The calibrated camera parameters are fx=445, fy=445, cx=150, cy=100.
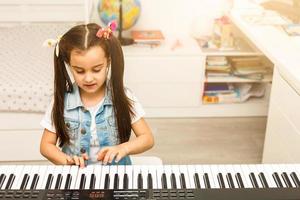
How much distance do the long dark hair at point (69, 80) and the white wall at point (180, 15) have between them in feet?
6.61

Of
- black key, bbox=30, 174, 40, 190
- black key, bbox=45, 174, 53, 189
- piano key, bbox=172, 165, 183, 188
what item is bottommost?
black key, bbox=30, 174, 40, 190

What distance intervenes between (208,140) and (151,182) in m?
1.90

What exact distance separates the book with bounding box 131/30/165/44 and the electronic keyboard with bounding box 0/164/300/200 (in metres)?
2.08

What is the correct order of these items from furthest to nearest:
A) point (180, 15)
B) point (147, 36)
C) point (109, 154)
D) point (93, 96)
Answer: point (180, 15)
point (147, 36)
point (93, 96)
point (109, 154)

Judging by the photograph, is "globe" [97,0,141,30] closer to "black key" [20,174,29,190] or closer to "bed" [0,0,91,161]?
"bed" [0,0,91,161]

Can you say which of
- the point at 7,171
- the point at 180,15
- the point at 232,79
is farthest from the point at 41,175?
the point at 180,15

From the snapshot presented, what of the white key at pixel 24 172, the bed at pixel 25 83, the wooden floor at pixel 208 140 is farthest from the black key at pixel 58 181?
the wooden floor at pixel 208 140

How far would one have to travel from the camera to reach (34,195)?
1.29 m

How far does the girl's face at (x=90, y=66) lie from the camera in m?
1.58

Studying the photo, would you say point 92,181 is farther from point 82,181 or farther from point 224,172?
point 224,172

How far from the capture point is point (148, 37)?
3.46m

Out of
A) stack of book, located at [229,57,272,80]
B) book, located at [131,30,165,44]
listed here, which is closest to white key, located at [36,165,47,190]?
book, located at [131,30,165,44]

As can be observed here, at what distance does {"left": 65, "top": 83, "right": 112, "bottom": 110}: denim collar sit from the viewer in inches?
69.1

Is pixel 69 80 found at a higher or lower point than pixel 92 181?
higher
